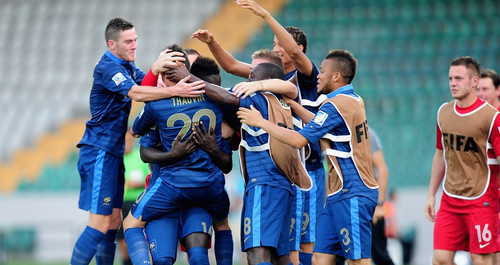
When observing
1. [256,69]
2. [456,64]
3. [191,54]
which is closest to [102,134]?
[191,54]

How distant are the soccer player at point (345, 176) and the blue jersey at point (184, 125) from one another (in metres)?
0.43

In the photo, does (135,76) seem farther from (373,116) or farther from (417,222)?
(373,116)

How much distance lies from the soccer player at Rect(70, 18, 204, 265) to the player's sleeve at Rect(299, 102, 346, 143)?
1.79 m

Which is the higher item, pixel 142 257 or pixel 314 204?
pixel 314 204

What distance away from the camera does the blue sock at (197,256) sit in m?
6.61

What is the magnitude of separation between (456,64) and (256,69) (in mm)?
2060

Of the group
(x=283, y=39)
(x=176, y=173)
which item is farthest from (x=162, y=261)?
(x=283, y=39)

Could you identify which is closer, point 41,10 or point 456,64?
point 456,64

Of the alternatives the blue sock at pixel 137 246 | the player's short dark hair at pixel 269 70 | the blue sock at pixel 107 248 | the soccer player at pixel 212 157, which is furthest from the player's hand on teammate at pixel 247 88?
the blue sock at pixel 107 248

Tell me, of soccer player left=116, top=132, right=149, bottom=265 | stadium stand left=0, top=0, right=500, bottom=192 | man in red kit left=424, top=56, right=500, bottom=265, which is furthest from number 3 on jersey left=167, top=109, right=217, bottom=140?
stadium stand left=0, top=0, right=500, bottom=192

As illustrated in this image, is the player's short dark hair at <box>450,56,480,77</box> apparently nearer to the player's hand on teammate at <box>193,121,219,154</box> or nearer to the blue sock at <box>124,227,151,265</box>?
the player's hand on teammate at <box>193,121,219,154</box>

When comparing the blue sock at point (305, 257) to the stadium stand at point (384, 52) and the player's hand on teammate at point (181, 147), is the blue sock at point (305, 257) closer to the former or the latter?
the player's hand on teammate at point (181, 147)

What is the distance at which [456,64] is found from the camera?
7.40 meters

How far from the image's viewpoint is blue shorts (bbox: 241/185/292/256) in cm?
624
